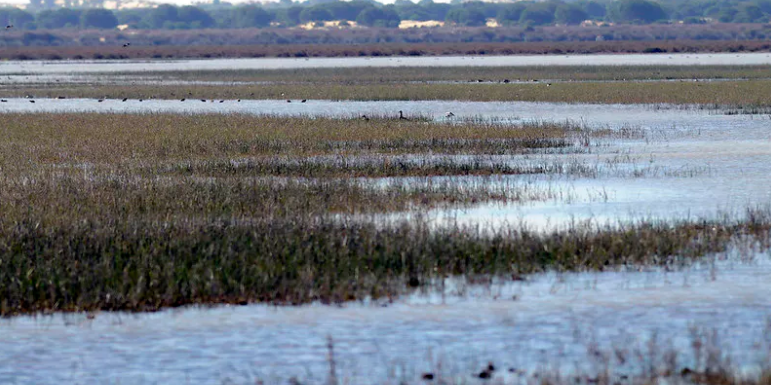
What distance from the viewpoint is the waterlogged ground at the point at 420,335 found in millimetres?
9102

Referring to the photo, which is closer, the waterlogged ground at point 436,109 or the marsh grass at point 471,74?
the waterlogged ground at point 436,109

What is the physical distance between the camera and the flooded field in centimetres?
938

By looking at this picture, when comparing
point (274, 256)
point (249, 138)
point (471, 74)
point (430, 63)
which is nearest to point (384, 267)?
point (274, 256)

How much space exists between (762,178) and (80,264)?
12.3 metres

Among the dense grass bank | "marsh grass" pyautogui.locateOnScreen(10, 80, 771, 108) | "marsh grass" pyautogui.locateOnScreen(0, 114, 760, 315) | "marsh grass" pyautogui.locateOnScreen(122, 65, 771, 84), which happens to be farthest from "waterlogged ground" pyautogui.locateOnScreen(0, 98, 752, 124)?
the dense grass bank

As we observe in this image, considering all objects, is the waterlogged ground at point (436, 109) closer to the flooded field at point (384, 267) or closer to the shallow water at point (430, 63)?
the flooded field at point (384, 267)

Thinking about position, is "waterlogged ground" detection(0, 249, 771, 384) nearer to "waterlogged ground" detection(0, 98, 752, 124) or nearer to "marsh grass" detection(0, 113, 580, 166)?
"marsh grass" detection(0, 113, 580, 166)

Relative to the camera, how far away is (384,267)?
41.2ft

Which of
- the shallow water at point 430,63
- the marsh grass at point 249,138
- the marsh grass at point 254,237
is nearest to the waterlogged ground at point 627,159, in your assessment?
the marsh grass at point 254,237

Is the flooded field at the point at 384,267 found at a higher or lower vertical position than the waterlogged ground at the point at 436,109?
higher

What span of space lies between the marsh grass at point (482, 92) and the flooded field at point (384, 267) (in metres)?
16.1

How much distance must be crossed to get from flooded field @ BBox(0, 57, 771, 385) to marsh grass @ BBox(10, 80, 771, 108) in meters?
16.1

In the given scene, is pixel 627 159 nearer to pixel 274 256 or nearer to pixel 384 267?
pixel 384 267

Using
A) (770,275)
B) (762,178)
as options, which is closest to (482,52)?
(762,178)
